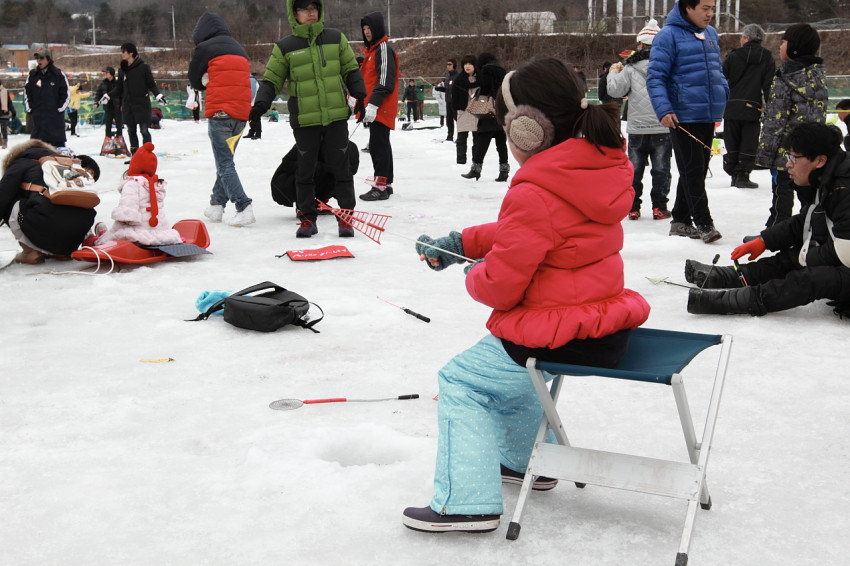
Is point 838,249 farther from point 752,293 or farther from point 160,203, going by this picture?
point 160,203

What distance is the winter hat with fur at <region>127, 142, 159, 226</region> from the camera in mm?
6395

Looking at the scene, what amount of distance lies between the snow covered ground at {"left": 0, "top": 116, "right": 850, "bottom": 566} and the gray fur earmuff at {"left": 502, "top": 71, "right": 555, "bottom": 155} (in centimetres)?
117

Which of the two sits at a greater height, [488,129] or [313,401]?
[488,129]

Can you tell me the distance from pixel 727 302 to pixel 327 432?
2609 mm

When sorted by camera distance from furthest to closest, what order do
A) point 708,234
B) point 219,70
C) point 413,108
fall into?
point 413,108
point 219,70
point 708,234

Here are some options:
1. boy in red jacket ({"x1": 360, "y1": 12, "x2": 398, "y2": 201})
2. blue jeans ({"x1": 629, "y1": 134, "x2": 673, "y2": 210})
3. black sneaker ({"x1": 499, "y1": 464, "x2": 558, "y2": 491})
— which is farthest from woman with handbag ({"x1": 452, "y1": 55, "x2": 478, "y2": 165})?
black sneaker ({"x1": 499, "y1": 464, "x2": 558, "y2": 491})

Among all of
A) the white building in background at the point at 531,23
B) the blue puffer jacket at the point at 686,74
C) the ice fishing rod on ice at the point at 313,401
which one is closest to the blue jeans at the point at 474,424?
the ice fishing rod on ice at the point at 313,401

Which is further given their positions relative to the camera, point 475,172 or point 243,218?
point 475,172

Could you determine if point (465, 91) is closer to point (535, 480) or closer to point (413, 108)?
point (535, 480)

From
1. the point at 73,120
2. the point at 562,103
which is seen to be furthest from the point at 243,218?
the point at 73,120

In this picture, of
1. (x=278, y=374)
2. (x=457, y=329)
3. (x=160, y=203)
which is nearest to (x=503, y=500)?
(x=278, y=374)

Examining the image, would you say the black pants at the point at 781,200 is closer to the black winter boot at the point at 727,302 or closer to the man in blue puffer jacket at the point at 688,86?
the man in blue puffer jacket at the point at 688,86

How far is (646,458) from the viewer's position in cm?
267

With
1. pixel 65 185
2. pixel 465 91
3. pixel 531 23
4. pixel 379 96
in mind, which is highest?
pixel 531 23
